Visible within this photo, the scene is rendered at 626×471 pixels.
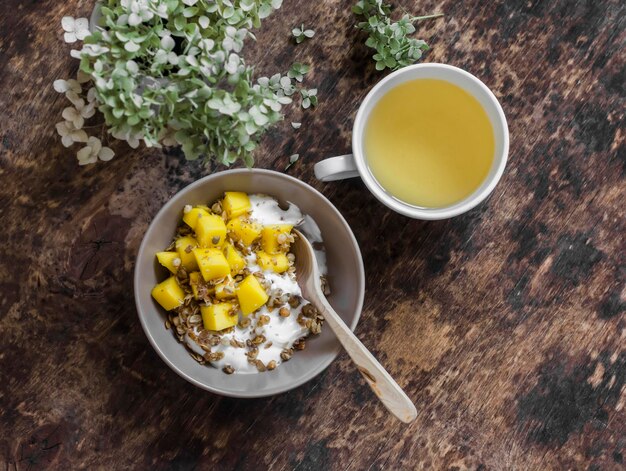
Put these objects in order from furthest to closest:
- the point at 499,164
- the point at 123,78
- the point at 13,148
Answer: the point at 13,148 → the point at 499,164 → the point at 123,78

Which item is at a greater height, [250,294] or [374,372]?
[250,294]

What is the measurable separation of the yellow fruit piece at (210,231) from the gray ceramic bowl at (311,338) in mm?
61

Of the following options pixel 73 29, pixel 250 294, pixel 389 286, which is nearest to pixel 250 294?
pixel 250 294

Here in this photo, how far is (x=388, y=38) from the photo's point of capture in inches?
56.7

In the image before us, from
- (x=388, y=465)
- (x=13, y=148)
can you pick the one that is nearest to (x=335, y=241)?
(x=388, y=465)

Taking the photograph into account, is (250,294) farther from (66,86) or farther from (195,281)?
(66,86)

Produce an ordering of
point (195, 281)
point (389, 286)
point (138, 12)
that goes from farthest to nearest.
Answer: point (389, 286) < point (195, 281) < point (138, 12)

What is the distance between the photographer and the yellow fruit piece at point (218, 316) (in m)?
1.33

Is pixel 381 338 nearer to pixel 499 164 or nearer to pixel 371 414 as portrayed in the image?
pixel 371 414

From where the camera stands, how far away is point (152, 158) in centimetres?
147

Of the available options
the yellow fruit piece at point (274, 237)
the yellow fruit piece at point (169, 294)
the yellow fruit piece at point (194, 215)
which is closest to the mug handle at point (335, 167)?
the yellow fruit piece at point (274, 237)

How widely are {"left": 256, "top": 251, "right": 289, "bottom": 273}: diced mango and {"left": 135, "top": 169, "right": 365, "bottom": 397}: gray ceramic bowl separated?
108 mm

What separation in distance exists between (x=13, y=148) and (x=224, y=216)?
454 mm

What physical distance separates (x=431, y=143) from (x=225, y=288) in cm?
47
